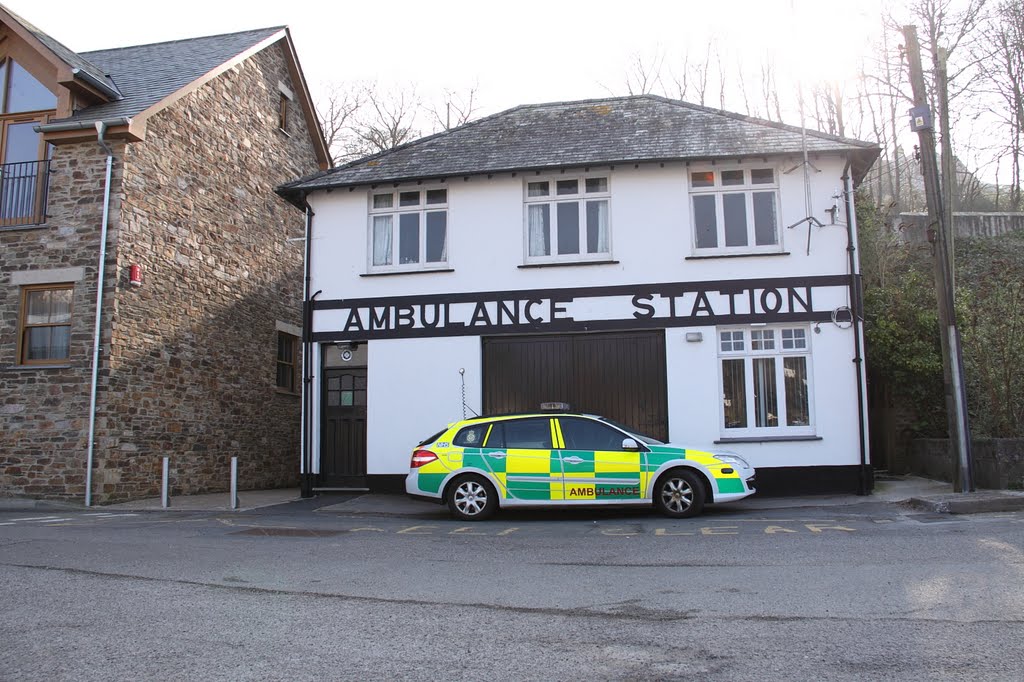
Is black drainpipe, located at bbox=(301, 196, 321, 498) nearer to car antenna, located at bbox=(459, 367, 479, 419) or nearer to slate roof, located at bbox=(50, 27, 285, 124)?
car antenna, located at bbox=(459, 367, 479, 419)

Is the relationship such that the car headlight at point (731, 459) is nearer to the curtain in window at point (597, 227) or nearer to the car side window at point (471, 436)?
the car side window at point (471, 436)

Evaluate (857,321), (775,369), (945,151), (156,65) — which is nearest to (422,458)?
(775,369)

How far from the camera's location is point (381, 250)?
1602cm

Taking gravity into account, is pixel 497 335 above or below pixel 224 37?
below

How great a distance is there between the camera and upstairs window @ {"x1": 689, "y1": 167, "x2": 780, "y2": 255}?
14.9m

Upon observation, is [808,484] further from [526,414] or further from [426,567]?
[426,567]

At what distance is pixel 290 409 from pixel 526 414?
37.4ft

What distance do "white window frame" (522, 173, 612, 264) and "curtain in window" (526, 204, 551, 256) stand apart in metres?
0.05

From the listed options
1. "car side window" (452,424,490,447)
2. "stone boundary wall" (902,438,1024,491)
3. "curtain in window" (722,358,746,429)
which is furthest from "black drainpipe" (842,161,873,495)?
"car side window" (452,424,490,447)

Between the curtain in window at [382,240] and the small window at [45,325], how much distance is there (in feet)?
18.7

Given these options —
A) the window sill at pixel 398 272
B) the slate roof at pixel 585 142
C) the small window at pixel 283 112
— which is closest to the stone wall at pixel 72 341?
the slate roof at pixel 585 142

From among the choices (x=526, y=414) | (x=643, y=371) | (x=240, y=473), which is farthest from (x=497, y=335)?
(x=240, y=473)

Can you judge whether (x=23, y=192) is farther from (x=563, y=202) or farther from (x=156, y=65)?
(x=563, y=202)

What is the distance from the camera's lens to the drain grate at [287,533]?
33.2 ft
